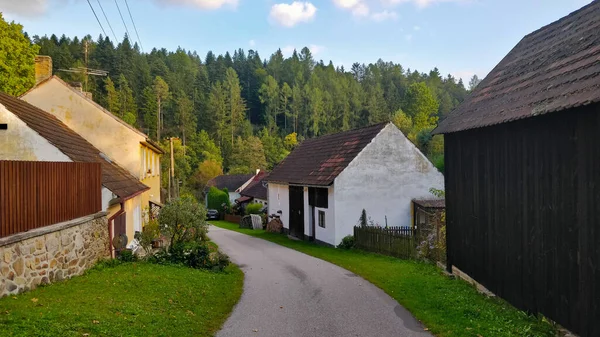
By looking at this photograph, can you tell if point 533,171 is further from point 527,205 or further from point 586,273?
point 586,273

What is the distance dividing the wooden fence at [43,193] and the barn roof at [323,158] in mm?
14163

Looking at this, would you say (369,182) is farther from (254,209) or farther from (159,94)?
(159,94)

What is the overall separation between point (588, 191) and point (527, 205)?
2.17m

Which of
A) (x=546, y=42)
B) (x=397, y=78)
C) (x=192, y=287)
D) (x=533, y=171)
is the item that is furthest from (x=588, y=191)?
(x=397, y=78)

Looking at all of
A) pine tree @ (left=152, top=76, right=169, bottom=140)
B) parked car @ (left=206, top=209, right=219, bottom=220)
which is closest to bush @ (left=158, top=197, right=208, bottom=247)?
parked car @ (left=206, top=209, right=219, bottom=220)

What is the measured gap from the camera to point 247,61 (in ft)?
461

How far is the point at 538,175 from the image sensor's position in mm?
9375

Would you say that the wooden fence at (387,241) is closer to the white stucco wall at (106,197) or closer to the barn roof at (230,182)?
the white stucco wall at (106,197)

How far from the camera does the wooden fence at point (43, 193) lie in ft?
30.9

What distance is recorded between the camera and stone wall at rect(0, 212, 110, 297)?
9.12 meters

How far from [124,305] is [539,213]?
26.5 feet

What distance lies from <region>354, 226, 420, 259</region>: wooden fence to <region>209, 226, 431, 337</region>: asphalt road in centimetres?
365

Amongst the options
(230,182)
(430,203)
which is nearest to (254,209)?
(430,203)

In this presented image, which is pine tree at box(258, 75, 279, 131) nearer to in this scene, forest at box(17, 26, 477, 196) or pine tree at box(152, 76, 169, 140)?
forest at box(17, 26, 477, 196)
